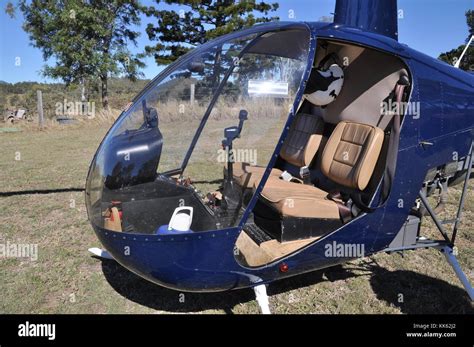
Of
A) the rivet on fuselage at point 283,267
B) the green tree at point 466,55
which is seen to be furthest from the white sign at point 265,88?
the green tree at point 466,55

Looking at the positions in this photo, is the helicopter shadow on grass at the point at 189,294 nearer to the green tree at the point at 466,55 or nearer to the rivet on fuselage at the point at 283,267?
the rivet on fuselage at the point at 283,267

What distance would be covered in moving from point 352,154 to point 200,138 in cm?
128

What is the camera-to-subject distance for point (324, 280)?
340 centimetres

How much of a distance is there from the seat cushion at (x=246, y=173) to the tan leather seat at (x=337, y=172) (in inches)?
12.6

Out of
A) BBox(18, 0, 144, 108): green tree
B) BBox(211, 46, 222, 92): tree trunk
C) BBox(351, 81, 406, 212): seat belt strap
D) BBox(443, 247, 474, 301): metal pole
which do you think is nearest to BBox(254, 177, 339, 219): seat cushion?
BBox(351, 81, 406, 212): seat belt strap

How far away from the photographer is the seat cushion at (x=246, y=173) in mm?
2522

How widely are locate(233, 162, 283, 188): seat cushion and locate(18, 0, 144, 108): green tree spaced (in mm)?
17495

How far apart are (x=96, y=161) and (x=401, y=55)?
7.49 feet

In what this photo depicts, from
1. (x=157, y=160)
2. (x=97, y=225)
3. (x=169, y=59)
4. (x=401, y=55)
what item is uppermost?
(x=169, y=59)

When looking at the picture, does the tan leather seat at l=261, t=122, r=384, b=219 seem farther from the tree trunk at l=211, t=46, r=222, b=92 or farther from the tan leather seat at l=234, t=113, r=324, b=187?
the tree trunk at l=211, t=46, r=222, b=92

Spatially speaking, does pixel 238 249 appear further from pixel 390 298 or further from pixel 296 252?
pixel 390 298

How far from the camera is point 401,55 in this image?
265 centimetres

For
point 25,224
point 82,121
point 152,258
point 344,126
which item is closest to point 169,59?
point 82,121

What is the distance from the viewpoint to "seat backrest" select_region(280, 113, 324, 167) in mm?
3691
